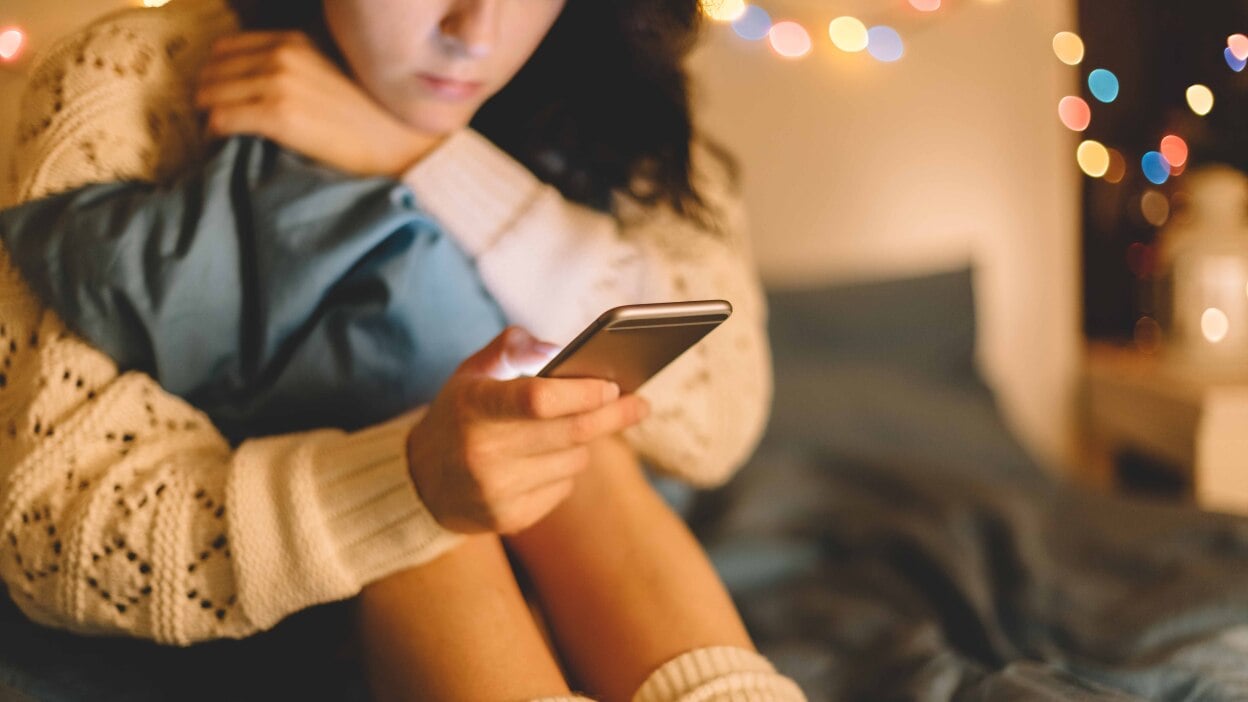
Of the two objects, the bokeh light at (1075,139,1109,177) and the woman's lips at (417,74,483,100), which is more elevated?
the woman's lips at (417,74,483,100)

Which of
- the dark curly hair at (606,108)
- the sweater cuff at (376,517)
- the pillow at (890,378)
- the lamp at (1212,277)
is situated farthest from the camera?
the lamp at (1212,277)

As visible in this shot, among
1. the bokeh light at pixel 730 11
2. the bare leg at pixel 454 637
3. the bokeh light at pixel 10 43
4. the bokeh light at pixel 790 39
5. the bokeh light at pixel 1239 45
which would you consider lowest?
the bare leg at pixel 454 637

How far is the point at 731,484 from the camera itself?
3.36ft

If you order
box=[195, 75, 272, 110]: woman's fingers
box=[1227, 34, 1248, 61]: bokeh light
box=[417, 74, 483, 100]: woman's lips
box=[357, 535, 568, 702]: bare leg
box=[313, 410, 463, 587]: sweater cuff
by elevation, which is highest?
box=[1227, 34, 1248, 61]: bokeh light

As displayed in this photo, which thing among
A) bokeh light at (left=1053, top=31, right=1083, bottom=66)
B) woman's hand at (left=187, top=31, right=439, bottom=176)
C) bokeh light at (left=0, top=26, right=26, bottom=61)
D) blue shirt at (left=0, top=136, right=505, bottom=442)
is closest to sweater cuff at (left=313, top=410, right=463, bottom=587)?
blue shirt at (left=0, top=136, right=505, bottom=442)

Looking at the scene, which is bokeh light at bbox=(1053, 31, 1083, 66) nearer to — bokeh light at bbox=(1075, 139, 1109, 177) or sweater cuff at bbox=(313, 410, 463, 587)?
bokeh light at bbox=(1075, 139, 1109, 177)

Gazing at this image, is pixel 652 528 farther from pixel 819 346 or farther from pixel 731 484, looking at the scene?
pixel 819 346

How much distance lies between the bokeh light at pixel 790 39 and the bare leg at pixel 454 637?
1174mm

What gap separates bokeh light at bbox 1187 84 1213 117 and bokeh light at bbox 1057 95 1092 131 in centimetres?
17

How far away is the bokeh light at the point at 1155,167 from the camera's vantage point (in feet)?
5.27

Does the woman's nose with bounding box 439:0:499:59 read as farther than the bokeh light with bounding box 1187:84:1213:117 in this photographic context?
No

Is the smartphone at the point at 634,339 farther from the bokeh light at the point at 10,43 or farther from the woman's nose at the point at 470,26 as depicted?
the bokeh light at the point at 10,43

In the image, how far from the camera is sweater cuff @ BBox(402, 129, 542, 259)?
626mm

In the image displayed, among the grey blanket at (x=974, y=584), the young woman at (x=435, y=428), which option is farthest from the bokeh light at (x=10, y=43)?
the grey blanket at (x=974, y=584)
